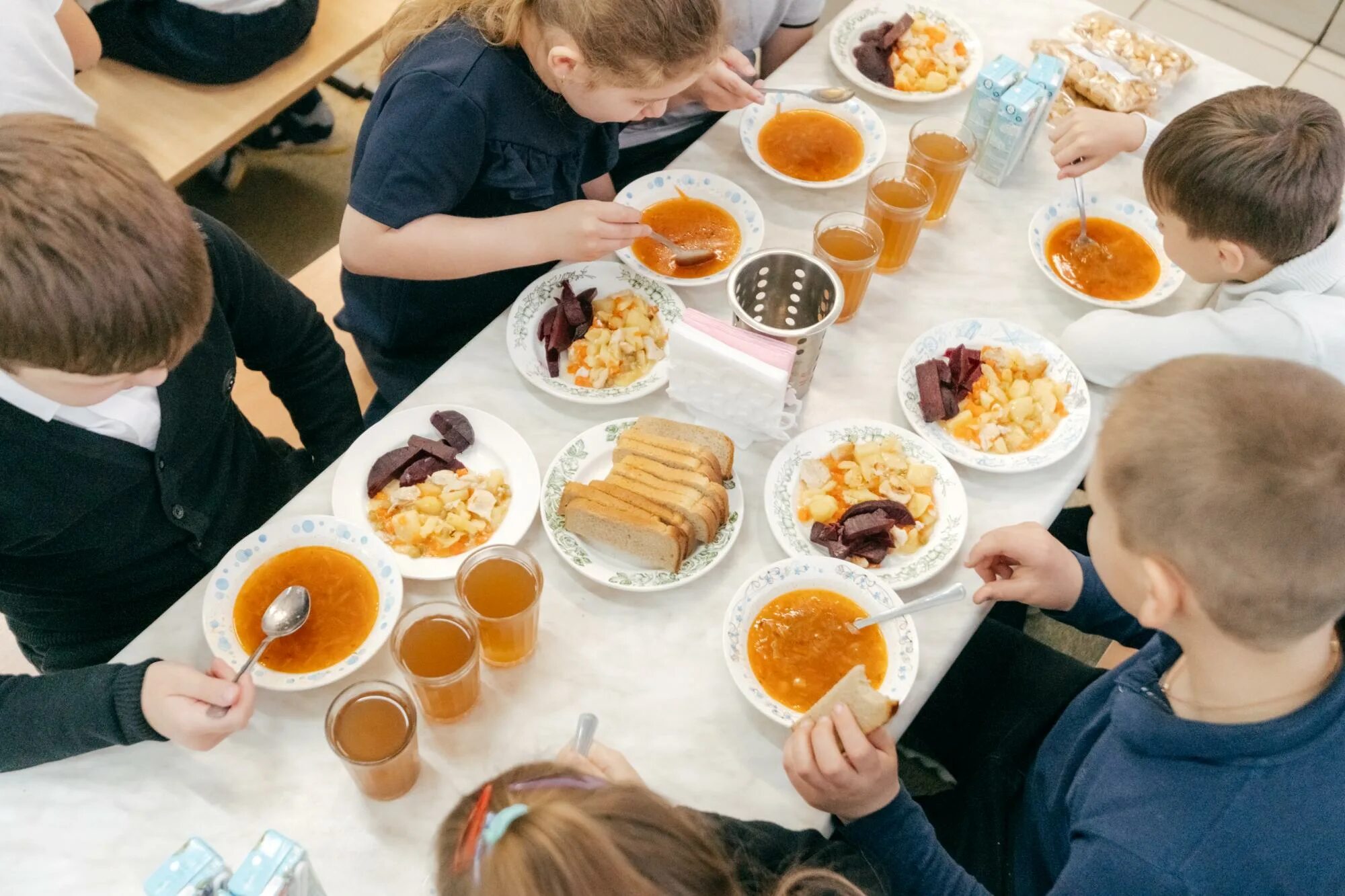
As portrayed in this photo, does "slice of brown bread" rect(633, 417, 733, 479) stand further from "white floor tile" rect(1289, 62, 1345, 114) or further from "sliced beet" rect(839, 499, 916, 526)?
"white floor tile" rect(1289, 62, 1345, 114)

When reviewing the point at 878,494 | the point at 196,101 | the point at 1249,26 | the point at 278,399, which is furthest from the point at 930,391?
the point at 1249,26

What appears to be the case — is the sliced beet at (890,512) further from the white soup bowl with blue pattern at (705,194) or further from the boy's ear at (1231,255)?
the boy's ear at (1231,255)

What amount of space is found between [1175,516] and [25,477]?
54.2 inches

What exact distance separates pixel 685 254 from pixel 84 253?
0.96 m

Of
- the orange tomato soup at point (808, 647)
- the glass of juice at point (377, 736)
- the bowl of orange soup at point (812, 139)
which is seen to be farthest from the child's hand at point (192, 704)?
the bowl of orange soup at point (812, 139)

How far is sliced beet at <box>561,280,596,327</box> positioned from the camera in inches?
63.6

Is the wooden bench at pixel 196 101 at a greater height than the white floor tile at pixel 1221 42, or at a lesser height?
lesser

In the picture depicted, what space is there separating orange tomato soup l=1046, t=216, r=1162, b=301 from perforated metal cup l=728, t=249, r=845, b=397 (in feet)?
1.77

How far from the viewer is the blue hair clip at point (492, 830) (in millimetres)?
813

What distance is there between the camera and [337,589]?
51.0 inches

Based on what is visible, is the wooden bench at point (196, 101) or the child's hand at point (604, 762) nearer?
the child's hand at point (604, 762)

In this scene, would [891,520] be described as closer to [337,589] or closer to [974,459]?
[974,459]

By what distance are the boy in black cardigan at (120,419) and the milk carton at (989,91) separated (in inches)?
50.8

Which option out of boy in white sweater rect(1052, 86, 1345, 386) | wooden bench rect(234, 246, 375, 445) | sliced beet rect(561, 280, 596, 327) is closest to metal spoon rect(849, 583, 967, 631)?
boy in white sweater rect(1052, 86, 1345, 386)
